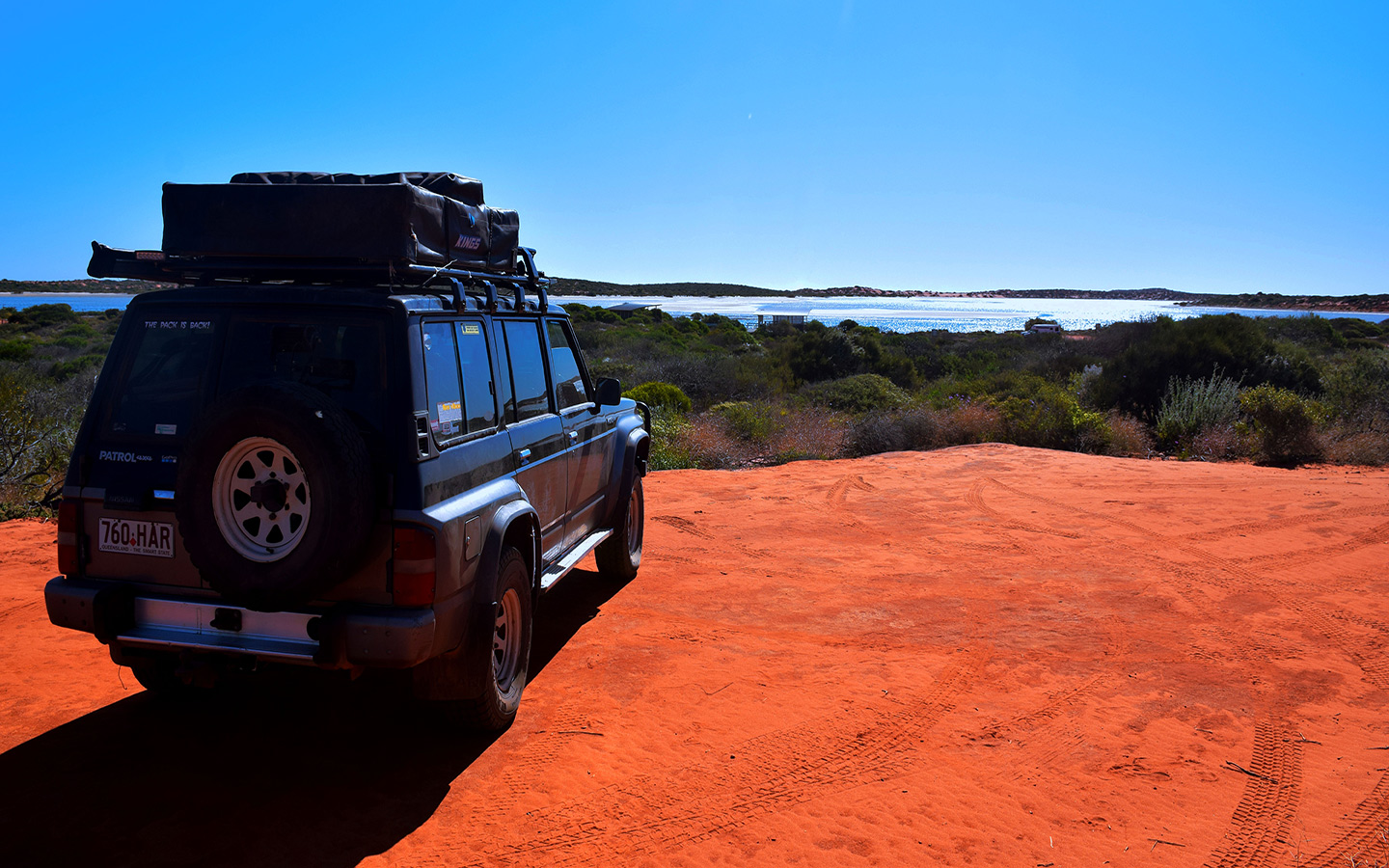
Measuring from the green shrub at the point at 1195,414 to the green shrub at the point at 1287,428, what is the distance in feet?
2.38

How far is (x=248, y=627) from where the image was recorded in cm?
355

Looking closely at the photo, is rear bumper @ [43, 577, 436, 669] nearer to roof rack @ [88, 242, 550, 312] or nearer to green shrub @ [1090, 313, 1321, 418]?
roof rack @ [88, 242, 550, 312]

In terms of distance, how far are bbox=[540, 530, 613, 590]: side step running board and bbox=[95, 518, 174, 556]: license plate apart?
182 cm

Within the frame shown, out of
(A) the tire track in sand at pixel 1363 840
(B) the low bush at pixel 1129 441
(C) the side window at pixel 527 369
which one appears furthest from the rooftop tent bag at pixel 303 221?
(B) the low bush at pixel 1129 441

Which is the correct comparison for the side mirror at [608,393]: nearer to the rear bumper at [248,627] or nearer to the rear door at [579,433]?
the rear door at [579,433]

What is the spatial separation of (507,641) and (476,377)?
139 cm

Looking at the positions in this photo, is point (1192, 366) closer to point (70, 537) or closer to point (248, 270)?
point (248, 270)

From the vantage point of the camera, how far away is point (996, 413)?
1588 cm

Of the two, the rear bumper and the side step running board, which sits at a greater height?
the rear bumper

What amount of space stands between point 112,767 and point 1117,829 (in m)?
4.42

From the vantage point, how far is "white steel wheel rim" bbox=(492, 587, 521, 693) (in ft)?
14.4

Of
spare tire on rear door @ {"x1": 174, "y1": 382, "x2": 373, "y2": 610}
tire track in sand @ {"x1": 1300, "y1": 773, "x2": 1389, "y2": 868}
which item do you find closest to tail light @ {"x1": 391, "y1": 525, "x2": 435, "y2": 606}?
spare tire on rear door @ {"x1": 174, "y1": 382, "x2": 373, "y2": 610}

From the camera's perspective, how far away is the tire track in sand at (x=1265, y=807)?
11.3ft

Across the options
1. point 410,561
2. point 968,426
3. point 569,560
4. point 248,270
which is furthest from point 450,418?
point 968,426
